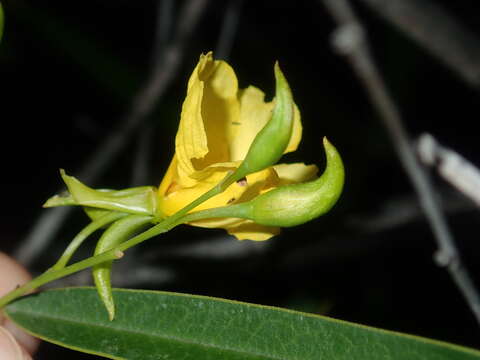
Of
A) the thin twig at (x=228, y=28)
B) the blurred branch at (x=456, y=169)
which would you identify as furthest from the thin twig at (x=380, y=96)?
the thin twig at (x=228, y=28)

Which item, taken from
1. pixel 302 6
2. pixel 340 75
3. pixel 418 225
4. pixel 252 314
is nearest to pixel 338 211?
pixel 418 225

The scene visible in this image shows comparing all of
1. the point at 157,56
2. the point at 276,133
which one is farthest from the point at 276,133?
the point at 157,56

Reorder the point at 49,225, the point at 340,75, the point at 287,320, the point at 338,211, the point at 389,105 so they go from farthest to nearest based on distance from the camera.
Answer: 1. the point at 340,75
2. the point at 338,211
3. the point at 49,225
4. the point at 389,105
5. the point at 287,320

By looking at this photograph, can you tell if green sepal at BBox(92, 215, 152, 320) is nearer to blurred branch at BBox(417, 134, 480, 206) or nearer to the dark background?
blurred branch at BBox(417, 134, 480, 206)

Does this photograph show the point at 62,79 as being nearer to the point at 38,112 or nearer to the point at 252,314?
the point at 38,112

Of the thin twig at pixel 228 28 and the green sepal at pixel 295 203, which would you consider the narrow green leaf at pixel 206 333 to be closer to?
the green sepal at pixel 295 203
